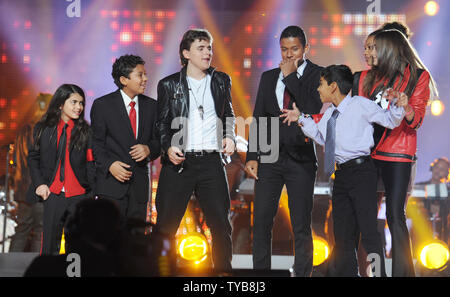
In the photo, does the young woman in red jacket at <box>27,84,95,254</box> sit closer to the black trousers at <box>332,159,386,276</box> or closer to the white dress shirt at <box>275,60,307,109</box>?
the white dress shirt at <box>275,60,307,109</box>

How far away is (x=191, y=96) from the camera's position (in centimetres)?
374

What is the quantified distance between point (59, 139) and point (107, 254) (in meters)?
1.66

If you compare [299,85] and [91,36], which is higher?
[91,36]

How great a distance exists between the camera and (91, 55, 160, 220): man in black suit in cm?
Result: 371

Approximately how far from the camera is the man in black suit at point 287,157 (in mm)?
3637

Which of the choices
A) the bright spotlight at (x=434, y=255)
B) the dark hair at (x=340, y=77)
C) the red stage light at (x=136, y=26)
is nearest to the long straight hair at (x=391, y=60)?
the dark hair at (x=340, y=77)

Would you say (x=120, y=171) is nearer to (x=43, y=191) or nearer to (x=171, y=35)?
(x=43, y=191)

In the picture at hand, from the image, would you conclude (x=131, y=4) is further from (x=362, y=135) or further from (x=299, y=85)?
(x=362, y=135)

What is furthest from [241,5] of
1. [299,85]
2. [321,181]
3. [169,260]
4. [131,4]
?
[169,260]

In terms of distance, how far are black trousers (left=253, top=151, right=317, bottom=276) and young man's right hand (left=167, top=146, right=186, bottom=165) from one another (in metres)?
0.57

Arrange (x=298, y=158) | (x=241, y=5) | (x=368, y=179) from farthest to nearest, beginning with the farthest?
(x=241, y=5), (x=298, y=158), (x=368, y=179)

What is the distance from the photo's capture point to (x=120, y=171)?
3658mm

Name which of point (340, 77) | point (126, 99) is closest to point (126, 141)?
point (126, 99)

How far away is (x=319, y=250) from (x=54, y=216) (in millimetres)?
2099
